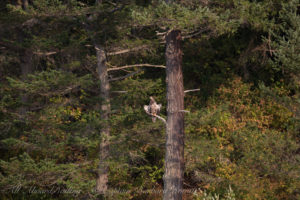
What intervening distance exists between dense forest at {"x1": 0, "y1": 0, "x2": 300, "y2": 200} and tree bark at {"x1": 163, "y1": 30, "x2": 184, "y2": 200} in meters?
0.02

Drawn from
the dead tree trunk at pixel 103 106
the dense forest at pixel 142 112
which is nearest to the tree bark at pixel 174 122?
the dense forest at pixel 142 112

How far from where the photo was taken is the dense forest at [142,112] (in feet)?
28.1

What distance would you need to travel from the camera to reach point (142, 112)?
10.0 m

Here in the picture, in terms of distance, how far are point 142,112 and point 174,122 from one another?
1685 mm

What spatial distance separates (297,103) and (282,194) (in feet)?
10.3

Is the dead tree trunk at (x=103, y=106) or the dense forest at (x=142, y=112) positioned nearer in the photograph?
the dense forest at (x=142, y=112)

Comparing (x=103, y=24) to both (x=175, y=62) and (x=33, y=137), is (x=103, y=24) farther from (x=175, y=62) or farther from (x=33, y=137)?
(x=33, y=137)

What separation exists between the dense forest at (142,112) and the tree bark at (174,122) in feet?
0.08

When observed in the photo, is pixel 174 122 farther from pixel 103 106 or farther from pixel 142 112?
pixel 103 106

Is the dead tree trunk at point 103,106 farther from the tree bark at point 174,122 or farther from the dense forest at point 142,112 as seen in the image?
the tree bark at point 174,122

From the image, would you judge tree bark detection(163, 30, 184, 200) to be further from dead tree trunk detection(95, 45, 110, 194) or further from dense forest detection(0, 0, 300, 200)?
dead tree trunk detection(95, 45, 110, 194)

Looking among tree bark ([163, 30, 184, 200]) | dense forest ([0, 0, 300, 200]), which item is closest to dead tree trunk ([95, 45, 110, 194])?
dense forest ([0, 0, 300, 200])

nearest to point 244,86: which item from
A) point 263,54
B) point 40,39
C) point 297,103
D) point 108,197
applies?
point 263,54

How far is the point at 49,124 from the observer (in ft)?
32.3
